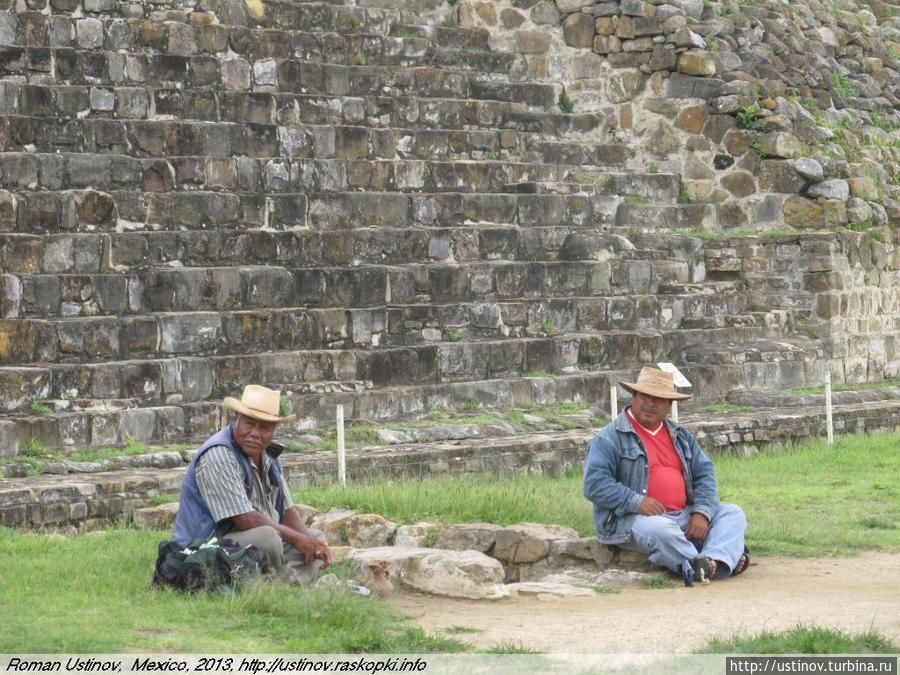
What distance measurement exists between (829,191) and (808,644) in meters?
13.4

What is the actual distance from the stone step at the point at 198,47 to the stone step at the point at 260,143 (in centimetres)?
100

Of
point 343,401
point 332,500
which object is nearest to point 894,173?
point 343,401

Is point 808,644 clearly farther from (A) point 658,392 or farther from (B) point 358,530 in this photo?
(B) point 358,530

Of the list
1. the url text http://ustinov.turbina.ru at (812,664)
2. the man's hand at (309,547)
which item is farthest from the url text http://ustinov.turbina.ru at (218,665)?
the man's hand at (309,547)

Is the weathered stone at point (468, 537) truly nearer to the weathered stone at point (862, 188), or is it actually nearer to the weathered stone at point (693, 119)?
the weathered stone at point (693, 119)

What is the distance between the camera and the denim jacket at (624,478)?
10.8 meters

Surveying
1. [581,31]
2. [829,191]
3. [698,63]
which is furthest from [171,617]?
[581,31]

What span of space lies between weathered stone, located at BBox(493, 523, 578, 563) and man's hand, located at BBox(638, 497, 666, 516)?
72 centimetres

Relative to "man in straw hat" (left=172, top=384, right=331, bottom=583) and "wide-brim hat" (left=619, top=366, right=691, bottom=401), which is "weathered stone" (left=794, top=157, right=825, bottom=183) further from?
"man in straw hat" (left=172, top=384, right=331, bottom=583)

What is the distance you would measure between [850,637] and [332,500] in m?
4.98

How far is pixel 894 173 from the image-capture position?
2258cm

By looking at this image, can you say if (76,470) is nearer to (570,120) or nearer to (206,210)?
(206,210)

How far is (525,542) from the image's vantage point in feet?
37.0

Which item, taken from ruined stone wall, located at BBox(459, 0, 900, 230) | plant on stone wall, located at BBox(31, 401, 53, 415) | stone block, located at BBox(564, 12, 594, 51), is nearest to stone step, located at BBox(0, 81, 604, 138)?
ruined stone wall, located at BBox(459, 0, 900, 230)
